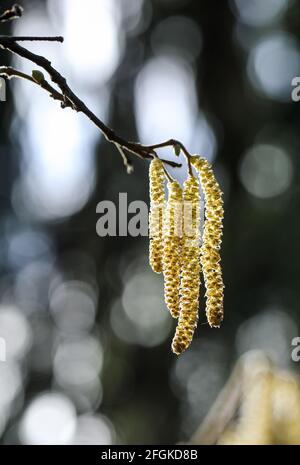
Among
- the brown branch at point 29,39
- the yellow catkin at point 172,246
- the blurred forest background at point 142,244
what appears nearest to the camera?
the brown branch at point 29,39

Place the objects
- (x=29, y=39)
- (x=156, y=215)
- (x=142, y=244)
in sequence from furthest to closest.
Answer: (x=142, y=244), (x=156, y=215), (x=29, y=39)

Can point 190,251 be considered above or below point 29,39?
below

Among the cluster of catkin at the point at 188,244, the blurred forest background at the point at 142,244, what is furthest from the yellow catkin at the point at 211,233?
the blurred forest background at the point at 142,244

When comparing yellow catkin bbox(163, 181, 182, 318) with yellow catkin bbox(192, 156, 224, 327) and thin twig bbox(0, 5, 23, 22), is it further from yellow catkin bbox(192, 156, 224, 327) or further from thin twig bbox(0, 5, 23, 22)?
thin twig bbox(0, 5, 23, 22)

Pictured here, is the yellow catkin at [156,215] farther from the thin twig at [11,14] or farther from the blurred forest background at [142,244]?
the blurred forest background at [142,244]

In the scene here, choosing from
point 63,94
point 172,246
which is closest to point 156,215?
point 172,246

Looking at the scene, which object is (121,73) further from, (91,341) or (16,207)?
(91,341)

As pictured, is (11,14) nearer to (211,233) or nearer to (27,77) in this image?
(27,77)
